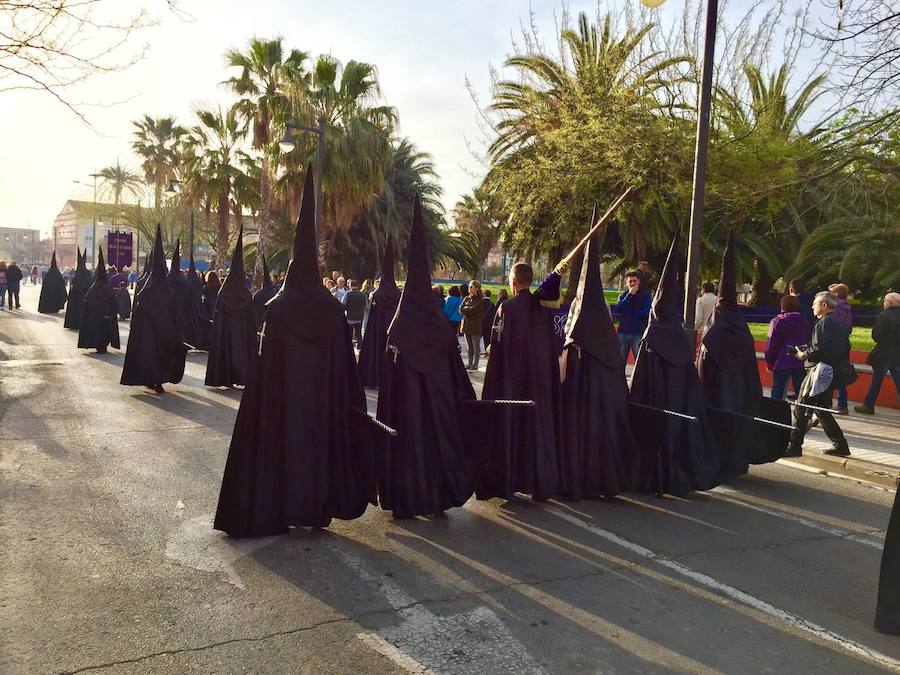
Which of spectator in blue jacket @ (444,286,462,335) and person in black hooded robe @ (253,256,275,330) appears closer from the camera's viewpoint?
person in black hooded robe @ (253,256,275,330)

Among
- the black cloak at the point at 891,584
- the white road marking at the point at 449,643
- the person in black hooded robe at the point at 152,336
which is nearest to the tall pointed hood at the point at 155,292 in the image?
the person in black hooded robe at the point at 152,336

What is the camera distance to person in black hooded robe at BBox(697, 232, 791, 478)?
7.23m

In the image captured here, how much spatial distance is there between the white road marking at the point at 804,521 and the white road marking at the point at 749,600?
1.64 metres

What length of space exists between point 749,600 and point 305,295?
337cm

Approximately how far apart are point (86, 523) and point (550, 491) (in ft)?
11.3

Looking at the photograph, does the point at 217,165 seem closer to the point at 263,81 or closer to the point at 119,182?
the point at 263,81

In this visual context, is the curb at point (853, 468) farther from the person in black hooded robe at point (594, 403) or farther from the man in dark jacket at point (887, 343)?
the man in dark jacket at point (887, 343)

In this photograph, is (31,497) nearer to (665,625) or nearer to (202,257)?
(665,625)

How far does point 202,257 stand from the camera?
11294 centimetres

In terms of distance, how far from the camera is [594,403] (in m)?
6.42

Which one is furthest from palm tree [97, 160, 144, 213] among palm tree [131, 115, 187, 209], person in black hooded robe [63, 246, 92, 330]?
person in black hooded robe [63, 246, 92, 330]

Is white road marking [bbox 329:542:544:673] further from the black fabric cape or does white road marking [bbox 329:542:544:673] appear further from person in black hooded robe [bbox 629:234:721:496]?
person in black hooded robe [bbox 629:234:721:496]

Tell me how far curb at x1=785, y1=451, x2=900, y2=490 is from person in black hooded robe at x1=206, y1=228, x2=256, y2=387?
26.4ft

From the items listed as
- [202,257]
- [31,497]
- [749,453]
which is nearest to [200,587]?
[31,497]
